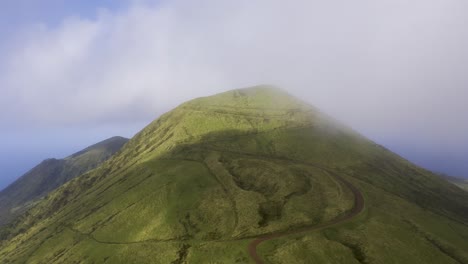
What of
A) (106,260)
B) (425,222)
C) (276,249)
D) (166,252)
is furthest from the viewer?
(425,222)

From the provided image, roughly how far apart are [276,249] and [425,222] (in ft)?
280

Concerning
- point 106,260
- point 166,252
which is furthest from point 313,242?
point 106,260

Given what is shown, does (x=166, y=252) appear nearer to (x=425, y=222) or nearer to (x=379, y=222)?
(x=379, y=222)

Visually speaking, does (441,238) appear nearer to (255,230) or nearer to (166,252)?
(255,230)

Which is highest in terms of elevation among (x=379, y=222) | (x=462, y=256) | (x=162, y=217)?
(x=162, y=217)

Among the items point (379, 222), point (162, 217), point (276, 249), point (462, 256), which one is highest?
point (162, 217)

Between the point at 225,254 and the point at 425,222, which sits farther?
the point at 425,222

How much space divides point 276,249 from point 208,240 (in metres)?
32.9

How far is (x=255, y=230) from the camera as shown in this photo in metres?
165

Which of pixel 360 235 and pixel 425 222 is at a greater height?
pixel 360 235

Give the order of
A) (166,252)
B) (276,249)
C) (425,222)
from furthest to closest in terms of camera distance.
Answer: (425,222), (166,252), (276,249)

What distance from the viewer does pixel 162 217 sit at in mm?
188000

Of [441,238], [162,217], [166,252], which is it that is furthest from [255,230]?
[441,238]

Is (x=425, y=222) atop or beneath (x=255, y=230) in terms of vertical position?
beneath
